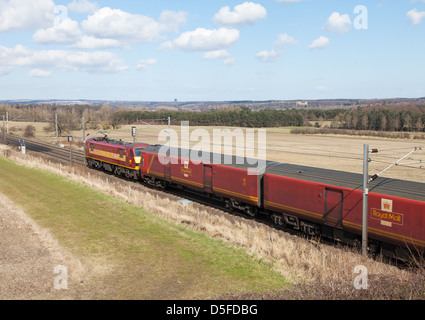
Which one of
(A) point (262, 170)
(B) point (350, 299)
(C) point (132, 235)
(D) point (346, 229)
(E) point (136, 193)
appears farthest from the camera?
(E) point (136, 193)

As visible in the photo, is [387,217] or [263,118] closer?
[387,217]

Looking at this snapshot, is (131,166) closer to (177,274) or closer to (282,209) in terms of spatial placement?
(282,209)

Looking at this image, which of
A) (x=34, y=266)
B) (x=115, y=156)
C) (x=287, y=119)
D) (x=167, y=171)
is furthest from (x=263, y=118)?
(x=34, y=266)

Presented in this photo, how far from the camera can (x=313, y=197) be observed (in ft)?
→ 63.1

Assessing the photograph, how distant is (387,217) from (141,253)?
10.9 m

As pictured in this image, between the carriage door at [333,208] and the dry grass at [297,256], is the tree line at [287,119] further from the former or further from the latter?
the carriage door at [333,208]

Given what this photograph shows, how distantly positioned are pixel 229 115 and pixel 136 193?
4283 inches

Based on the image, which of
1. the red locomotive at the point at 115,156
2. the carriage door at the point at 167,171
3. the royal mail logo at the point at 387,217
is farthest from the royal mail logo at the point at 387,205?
the red locomotive at the point at 115,156

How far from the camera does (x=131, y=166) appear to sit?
36969 mm

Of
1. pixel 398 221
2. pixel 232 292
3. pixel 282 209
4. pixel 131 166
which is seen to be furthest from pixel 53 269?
pixel 131 166

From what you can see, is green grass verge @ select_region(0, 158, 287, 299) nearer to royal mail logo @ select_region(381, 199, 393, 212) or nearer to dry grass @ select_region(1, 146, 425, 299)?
dry grass @ select_region(1, 146, 425, 299)

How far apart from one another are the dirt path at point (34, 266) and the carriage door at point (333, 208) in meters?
11.5

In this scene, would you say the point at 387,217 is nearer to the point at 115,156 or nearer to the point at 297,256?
the point at 297,256

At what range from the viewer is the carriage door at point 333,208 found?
1806cm
